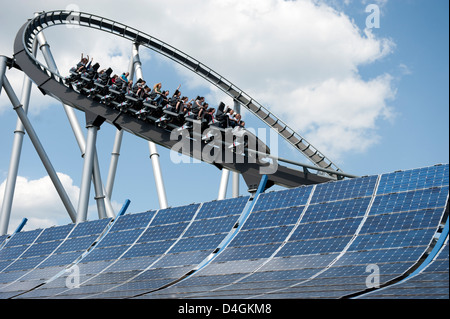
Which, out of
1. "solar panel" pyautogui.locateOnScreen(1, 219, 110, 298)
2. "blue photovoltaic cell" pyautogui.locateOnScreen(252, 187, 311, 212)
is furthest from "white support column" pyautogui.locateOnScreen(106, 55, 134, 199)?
"blue photovoltaic cell" pyautogui.locateOnScreen(252, 187, 311, 212)

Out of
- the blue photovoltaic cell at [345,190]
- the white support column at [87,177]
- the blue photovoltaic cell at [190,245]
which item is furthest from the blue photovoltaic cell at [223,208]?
the white support column at [87,177]

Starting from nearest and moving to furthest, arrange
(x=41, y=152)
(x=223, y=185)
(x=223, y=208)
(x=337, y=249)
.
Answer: (x=337, y=249), (x=223, y=208), (x=41, y=152), (x=223, y=185)

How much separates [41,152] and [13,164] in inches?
42.6

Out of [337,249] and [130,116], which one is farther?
[130,116]

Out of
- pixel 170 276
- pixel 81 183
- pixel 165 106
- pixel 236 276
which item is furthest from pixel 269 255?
pixel 81 183

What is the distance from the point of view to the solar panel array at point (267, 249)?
8578 mm

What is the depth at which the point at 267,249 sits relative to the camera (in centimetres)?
1071

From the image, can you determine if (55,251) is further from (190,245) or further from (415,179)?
(415,179)

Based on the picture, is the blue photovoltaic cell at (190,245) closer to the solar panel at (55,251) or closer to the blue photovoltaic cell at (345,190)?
the blue photovoltaic cell at (345,190)

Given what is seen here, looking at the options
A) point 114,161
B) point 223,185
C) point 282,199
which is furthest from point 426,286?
point 114,161

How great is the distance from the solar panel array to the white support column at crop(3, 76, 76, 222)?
236 inches

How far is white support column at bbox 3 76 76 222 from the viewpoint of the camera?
20.7m
